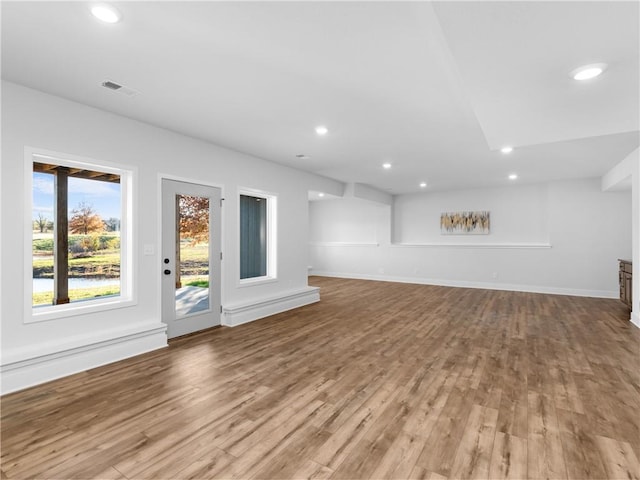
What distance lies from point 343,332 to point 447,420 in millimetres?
2270

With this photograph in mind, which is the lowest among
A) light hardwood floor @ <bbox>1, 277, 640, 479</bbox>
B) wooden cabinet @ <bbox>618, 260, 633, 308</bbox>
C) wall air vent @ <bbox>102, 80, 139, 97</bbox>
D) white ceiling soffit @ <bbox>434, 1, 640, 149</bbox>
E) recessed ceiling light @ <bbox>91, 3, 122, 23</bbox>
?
light hardwood floor @ <bbox>1, 277, 640, 479</bbox>

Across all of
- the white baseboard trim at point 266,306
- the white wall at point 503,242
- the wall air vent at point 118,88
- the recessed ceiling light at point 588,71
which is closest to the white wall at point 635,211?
the white wall at point 503,242

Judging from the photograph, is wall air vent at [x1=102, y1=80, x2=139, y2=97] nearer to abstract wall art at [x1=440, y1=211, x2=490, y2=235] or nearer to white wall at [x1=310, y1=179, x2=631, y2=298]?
white wall at [x1=310, y1=179, x2=631, y2=298]

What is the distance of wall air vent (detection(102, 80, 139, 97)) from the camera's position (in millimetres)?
2879

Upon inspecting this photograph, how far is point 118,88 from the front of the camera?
9.75ft

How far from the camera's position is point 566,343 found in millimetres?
4051

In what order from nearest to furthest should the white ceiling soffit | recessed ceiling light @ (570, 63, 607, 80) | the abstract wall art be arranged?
1. the white ceiling soffit
2. recessed ceiling light @ (570, 63, 607, 80)
3. the abstract wall art

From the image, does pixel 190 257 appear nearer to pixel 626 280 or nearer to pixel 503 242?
pixel 626 280

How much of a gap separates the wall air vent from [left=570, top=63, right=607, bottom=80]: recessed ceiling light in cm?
360

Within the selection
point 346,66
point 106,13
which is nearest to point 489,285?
point 346,66

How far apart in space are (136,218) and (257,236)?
2.20m

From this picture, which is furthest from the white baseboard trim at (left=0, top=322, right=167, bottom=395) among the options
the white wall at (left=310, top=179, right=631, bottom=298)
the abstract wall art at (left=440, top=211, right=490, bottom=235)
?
the abstract wall art at (left=440, top=211, right=490, bottom=235)

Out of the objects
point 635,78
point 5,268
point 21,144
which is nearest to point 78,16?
point 21,144

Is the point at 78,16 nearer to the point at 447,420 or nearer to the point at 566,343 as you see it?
the point at 447,420
